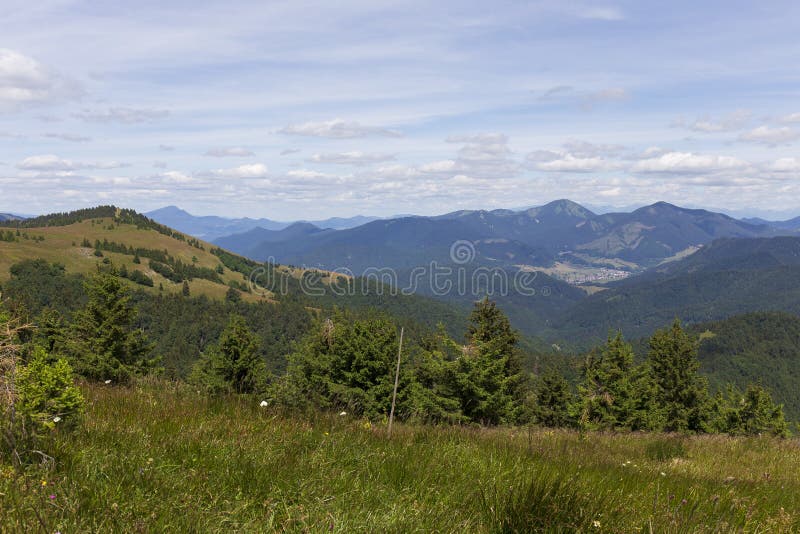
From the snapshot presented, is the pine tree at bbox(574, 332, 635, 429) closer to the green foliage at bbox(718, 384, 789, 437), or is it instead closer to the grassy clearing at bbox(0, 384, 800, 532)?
the green foliage at bbox(718, 384, 789, 437)

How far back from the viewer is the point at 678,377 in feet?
162

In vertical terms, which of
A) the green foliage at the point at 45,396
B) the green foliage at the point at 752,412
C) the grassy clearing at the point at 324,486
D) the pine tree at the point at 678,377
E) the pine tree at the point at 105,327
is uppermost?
the green foliage at the point at 45,396

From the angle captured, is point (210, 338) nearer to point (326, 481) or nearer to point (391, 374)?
point (391, 374)

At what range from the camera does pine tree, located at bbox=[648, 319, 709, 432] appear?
4869cm

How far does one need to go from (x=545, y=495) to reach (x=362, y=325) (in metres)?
35.8

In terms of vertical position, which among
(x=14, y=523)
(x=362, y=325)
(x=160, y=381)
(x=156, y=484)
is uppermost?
(x=14, y=523)

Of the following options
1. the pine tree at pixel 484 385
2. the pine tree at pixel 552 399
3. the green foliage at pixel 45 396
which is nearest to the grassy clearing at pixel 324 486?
the green foliage at pixel 45 396

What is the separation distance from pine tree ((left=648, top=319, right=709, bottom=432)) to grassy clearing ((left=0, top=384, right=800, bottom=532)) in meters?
50.6

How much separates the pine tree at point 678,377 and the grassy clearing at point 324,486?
50.6 m

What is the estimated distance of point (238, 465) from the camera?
3525 millimetres

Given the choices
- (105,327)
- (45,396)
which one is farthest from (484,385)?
(45,396)

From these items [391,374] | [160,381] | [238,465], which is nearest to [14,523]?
[238,465]

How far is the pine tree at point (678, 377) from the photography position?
1917 inches

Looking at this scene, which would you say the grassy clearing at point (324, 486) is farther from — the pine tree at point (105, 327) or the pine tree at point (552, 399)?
the pine tree at point (552, 399)
